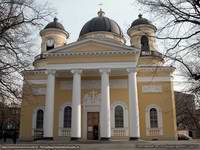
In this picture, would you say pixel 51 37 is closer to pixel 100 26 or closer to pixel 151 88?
pixel 100 26

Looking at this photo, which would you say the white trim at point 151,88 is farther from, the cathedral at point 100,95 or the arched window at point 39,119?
the arched window at point 39,119

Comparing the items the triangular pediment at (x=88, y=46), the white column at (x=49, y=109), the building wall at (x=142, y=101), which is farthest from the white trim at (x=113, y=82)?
the triangular pediment at (x=88, y=46)

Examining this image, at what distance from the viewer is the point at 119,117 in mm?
29375

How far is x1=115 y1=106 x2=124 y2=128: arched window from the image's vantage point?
28959 millimetres

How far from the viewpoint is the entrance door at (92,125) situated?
29062mm

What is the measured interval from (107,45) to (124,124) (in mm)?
7903

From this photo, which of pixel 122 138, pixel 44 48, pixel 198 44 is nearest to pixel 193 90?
pixel 198 44

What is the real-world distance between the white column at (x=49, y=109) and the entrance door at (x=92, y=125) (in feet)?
14.5

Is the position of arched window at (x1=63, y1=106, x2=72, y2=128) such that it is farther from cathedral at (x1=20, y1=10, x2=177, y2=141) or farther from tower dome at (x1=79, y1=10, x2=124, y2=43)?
tower dome at (x1=79, y1=10, x2=124, y2=43)

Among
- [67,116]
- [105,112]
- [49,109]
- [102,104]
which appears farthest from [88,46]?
[67,116]

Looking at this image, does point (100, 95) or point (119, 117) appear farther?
point (100, 95)

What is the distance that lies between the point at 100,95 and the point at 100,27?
947 centimetres

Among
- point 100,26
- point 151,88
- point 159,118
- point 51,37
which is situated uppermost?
point 100,26

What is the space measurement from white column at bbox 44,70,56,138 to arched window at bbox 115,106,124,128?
6.58 metres
